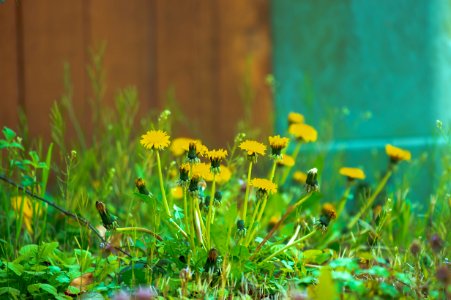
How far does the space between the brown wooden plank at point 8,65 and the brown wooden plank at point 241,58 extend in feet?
3.05

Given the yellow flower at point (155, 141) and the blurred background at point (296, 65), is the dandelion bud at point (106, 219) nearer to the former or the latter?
the yellow flower at point (155, 141)

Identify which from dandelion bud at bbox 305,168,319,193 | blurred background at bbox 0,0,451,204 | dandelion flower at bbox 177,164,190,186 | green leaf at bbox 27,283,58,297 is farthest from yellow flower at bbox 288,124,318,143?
blurred background at bbox 0,0,451,204

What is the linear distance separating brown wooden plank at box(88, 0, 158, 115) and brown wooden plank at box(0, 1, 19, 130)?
1.12 ft

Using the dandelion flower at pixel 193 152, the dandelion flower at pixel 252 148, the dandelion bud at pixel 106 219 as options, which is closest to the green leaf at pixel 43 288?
the dandelion bud at pixel 106 219

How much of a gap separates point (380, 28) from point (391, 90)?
0.30 meters

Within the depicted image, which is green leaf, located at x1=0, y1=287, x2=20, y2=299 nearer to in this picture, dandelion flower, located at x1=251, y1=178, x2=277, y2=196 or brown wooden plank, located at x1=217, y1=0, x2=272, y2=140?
dandelion flower, located at x1=251, y1=178, x2=277, y2=196

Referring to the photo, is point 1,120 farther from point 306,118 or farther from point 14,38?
point 306,118

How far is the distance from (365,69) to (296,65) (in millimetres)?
326

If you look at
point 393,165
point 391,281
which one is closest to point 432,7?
point 393,165

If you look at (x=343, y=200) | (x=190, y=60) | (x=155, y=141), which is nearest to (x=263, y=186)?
(x=155, y=141)

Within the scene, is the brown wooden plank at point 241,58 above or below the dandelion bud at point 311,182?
above

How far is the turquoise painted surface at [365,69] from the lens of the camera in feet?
11.7

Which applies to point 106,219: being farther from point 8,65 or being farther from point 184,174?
point 8,65

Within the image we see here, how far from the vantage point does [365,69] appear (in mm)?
3613
